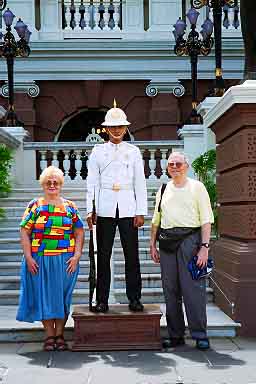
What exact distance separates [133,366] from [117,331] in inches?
25.2

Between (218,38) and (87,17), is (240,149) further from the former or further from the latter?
(87,17)

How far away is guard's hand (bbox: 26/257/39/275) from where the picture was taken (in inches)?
253

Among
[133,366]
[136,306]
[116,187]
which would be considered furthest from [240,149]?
[133,366]

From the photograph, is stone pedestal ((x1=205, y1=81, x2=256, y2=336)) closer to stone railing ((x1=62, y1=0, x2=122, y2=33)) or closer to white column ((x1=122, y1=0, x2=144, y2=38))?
white column ((x1=122, y1=0, x2=144, y2=38))

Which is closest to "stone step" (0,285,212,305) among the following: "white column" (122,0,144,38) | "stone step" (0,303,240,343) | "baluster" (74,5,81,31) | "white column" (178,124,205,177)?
"stone step" (0,303,240,343)

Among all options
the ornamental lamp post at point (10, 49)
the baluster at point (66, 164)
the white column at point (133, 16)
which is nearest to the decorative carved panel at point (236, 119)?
the baluster at point (66, 164)

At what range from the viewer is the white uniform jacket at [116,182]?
6.64m

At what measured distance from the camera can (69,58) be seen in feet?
62.8

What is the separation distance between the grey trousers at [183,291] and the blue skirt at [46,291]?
892 millimetres

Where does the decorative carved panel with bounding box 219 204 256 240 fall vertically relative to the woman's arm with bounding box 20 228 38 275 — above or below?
above

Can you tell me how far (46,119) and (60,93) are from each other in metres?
0.79

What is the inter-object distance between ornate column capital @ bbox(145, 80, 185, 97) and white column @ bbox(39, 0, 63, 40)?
272 centimetres

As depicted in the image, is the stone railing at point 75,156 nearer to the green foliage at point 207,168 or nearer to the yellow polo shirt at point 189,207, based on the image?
the green foliage at point 207,168

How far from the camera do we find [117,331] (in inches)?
258
